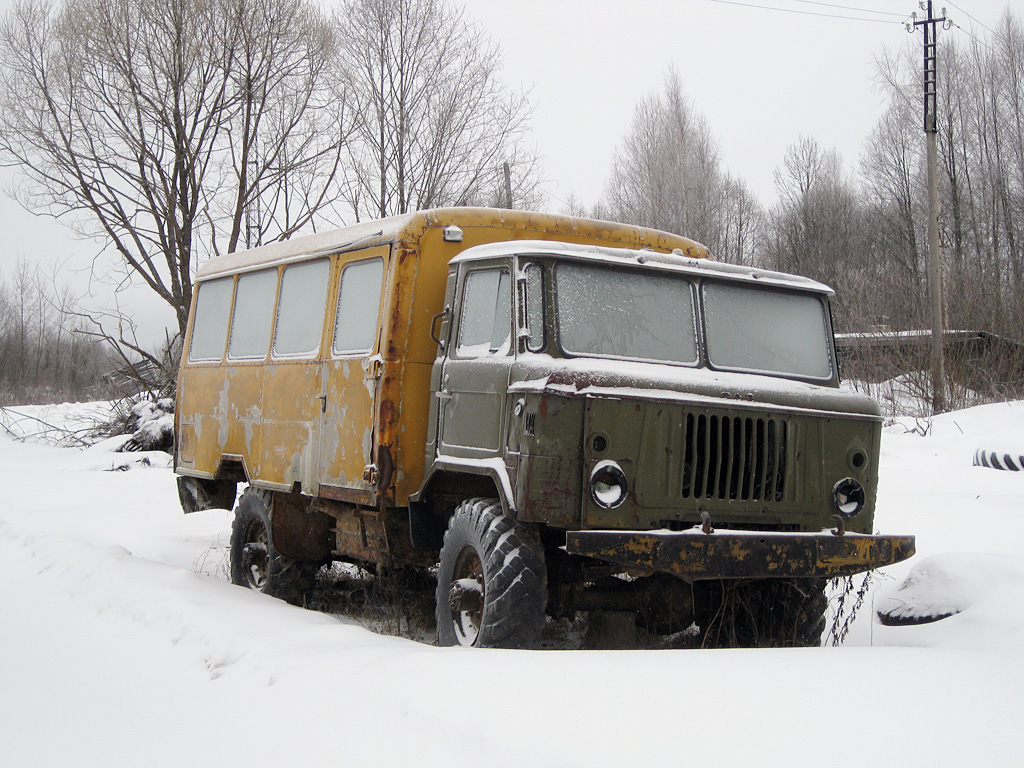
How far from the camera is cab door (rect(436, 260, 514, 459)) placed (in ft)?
18.3

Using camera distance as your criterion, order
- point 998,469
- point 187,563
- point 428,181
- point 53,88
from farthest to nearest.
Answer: point 428,181
point 53,88
point 998,469
point 187,563

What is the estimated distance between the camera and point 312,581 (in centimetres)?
836

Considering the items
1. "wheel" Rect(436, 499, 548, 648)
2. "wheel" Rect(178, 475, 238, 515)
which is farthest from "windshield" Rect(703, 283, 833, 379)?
"wheel" Rect(178, 475, 238, 515)

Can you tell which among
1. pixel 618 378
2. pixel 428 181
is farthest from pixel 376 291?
pixel 428 181

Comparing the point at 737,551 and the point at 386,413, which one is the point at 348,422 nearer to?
the point at 386,413

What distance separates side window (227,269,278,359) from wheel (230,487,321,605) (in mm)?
1271

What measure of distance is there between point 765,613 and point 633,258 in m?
2.41

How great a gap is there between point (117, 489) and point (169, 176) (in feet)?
29.9

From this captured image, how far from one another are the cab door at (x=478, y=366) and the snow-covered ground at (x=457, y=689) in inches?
49.4

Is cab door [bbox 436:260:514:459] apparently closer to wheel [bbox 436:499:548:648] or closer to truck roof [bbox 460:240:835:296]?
truck roof [bbox 460:240:835:296]

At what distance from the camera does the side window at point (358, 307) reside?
6.73m

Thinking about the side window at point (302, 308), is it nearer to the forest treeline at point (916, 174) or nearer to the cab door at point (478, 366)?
the cab door at point (478, 366)

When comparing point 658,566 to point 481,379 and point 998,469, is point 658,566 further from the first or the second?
point 998,469

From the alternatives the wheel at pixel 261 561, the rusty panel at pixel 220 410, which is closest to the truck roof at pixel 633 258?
the rusty panel at pixel 220 410
